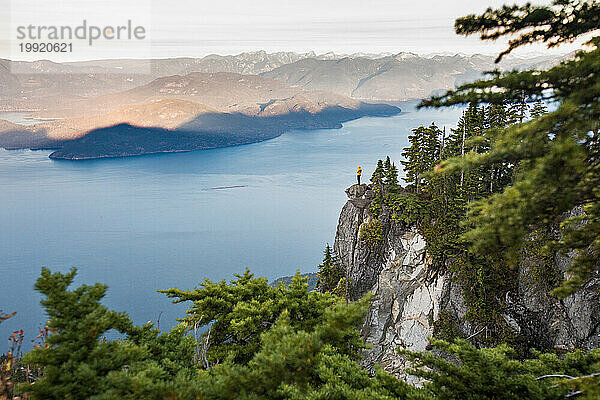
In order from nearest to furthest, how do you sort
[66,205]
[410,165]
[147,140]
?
[410,165] → [66,205] → [147,140]

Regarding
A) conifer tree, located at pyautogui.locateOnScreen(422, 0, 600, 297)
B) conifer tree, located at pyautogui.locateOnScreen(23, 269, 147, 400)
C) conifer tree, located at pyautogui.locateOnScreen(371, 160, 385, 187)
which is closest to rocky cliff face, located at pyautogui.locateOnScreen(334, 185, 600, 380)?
conifer tree, located at pyautogui.locateOnScreen(371, 160, 385, 187)

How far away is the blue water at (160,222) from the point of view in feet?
133

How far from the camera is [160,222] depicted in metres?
59.1

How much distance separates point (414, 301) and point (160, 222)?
167ft

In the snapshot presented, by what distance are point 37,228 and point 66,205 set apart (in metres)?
12.7

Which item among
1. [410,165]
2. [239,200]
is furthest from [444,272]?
[239,200]

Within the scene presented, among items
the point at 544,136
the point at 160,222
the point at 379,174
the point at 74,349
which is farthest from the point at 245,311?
the point at 160,222

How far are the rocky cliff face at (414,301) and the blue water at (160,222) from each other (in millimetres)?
10335

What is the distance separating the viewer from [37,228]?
57594 mm

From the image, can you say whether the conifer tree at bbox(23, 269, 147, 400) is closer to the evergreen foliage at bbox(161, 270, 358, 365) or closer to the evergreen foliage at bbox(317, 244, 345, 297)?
the evergreen foliage at bbox(161, 270, 358, 365)

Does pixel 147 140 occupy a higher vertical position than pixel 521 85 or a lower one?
higher

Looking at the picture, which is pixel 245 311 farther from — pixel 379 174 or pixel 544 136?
pixel 379 174

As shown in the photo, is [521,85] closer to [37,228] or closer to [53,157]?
[37,228]

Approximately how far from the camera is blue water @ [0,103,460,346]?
4044 centimetres
